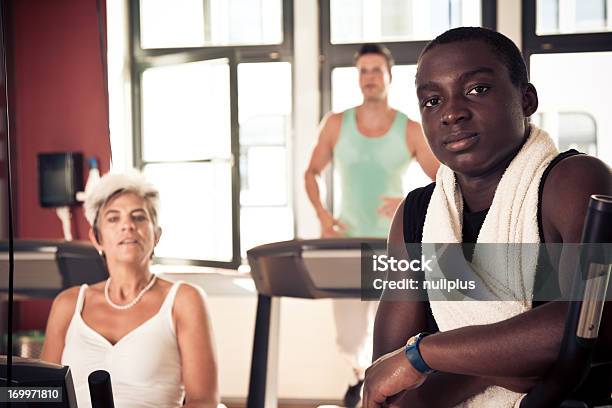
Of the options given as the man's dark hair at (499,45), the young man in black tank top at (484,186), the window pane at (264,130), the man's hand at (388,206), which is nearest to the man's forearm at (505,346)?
the young man in black tank top at (484,186)

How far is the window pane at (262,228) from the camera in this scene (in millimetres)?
911

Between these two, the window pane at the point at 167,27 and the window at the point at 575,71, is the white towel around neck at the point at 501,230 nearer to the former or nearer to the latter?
the window at the point at 575,71

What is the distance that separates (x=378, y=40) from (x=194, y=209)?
0.34 meters

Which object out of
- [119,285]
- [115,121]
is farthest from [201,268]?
[115,121]

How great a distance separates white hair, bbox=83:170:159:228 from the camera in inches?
36.8

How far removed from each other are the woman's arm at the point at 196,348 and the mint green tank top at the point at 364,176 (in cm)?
24

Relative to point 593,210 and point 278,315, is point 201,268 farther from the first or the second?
point 593,210

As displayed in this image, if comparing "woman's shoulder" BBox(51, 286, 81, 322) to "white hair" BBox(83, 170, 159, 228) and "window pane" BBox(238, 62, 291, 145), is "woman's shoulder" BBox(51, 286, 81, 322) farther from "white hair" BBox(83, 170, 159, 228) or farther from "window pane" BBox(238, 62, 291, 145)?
"window pane" BBox(238, 62, 291, 145)

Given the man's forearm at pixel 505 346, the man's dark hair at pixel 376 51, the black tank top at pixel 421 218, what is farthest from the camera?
the man's dark hair at pixel 376 51

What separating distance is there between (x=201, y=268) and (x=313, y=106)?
0.27 metres

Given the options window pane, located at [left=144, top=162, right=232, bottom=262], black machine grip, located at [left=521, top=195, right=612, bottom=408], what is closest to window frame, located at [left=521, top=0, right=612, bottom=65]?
black machine grip, located at [left=521, top=195, right=612, bottom=408]

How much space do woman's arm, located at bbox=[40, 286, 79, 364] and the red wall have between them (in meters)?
0.10

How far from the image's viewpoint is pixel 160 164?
3.08 ft

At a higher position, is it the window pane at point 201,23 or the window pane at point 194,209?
the window pane at point 201,23
